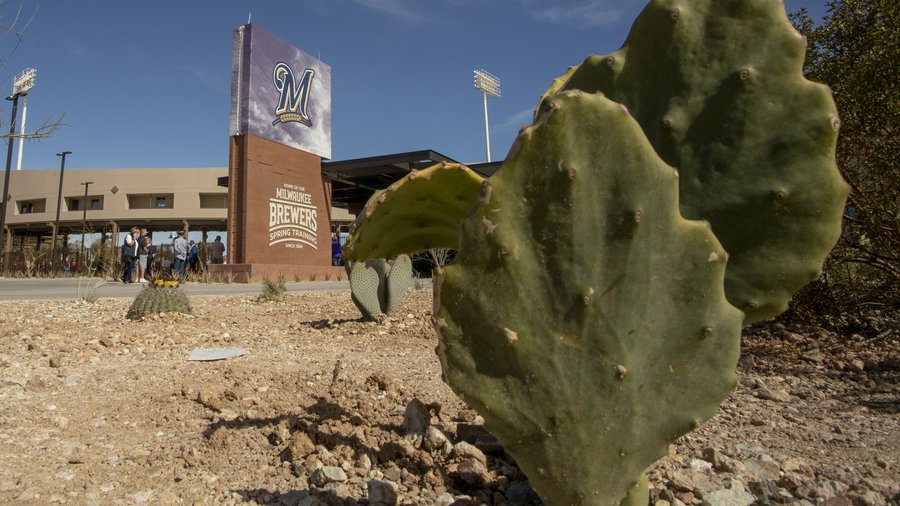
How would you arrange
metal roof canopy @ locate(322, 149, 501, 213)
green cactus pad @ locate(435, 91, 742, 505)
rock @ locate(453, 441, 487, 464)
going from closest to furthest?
green cactus pad @ locate(435, 91, 742, 505) < rock @ locate(453, 441, 487, 464) < metal roof canopy @ locate(322, 149, 501, 213)

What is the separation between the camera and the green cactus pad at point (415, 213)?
143 centimetres

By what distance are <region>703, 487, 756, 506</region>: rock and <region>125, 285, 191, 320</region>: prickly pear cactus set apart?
19.6ft

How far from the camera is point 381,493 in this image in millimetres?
1716

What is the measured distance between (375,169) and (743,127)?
63.8ft

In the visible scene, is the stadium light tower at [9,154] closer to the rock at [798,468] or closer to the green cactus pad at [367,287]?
the green cactus pad at [367,287]

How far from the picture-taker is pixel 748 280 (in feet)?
4.06

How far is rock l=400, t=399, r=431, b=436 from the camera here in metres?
2.21

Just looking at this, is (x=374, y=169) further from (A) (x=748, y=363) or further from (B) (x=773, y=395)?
(B) (x=773, y=395)

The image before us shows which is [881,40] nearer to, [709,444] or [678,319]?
[709,444]

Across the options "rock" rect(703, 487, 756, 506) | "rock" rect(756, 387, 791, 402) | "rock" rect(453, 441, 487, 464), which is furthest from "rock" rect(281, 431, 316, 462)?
"rock" rect(756, 387, 791, 402)

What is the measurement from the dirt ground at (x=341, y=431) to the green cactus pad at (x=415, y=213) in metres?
0.74

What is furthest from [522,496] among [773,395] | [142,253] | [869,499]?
[142,253]

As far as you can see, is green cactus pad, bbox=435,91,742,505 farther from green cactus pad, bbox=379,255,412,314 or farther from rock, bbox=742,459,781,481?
green cactus pad, bbox=379,255,412,314

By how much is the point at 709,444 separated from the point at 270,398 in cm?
209
